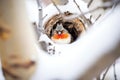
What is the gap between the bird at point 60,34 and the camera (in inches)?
21.8

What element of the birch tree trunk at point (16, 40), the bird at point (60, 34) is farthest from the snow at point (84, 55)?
the bird at point (60, 34)

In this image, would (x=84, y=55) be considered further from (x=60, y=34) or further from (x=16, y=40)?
(x=60, y=34)

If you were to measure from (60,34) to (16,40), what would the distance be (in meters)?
0.34

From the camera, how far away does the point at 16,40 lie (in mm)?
224

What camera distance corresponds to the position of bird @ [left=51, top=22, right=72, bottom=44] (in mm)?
555

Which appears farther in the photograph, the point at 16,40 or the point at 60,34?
the point at 60,34

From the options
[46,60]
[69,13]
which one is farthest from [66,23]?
[46,60]

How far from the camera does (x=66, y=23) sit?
55cm

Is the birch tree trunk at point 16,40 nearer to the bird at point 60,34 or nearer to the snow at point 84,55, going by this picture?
the snow at point 84,55

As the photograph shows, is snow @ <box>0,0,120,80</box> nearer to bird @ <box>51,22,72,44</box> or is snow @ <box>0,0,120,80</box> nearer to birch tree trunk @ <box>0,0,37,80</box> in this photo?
birch tree trunk @ <box>0,0,37,80</box>

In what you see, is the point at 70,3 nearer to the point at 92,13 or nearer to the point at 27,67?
the point at 92,13

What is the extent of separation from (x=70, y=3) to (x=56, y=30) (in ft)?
0.26

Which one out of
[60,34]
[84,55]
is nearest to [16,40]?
[84,55]

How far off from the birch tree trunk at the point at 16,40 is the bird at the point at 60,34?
0.30 m
